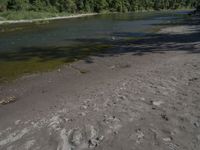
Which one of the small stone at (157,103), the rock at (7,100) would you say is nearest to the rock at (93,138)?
the small stone at (157,103)

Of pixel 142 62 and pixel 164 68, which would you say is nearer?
pixel 164 68

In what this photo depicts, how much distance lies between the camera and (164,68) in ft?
39.8

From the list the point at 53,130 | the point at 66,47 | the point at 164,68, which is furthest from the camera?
the point at 66,47

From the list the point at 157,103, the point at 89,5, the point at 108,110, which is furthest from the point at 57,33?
the point at 89,5

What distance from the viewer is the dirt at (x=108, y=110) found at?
6.04 m

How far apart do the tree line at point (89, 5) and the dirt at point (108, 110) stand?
7278 centimetres

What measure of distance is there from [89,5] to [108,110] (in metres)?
106

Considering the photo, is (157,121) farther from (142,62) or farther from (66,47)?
(66,47)

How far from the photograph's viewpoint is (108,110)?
767 centimetres

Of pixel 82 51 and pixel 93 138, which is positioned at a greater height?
pixel 93 138

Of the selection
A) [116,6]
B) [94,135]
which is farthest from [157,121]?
[116,6]

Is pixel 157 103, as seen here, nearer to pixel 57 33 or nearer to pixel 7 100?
pixel 7 100

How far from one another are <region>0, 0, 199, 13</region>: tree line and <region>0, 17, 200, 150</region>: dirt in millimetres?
72776

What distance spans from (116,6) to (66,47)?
343ft
